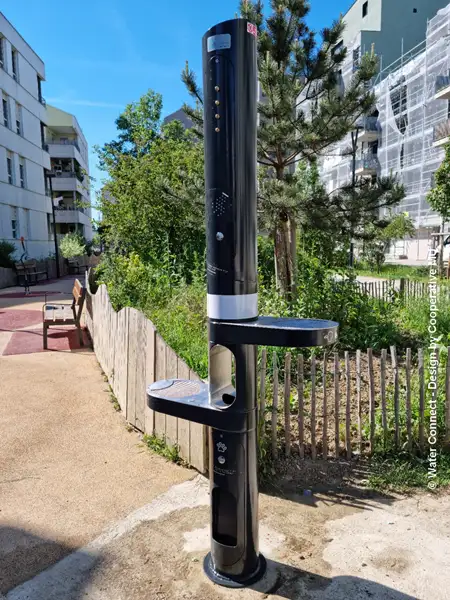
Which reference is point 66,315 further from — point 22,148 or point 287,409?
point 22,148

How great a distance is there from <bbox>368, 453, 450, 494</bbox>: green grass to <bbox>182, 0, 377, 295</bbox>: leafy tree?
141 inches

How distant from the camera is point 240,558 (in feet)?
7.78

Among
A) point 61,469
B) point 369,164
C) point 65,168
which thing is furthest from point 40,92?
point 61,469

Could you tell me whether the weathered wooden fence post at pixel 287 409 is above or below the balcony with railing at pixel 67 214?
below

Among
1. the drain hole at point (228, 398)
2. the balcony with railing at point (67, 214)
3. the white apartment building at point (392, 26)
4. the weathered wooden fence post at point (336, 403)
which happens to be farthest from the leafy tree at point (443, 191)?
the balcony with railing at point (67, 214)

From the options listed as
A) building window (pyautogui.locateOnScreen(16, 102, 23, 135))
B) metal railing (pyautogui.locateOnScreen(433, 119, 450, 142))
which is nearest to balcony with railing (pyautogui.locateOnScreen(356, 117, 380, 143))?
metal railing (pyautogui.locateOnScreen(433, 119, 450, 142))

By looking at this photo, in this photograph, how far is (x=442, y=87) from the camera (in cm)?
2809

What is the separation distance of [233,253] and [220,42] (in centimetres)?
92

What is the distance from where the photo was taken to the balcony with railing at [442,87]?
27.4 m

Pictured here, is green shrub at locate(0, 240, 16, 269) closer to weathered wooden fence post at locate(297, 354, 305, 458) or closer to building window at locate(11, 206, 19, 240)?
building window at locate(11, 206, 19, 240)

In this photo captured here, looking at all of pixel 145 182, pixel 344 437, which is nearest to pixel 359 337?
pixel 344 437

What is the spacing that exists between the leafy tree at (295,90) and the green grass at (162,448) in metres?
3.54

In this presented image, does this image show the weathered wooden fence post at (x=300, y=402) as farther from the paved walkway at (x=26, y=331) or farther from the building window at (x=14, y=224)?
the building window at (x=14, y=224)

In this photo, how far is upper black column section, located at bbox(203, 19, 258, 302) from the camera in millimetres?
1996
